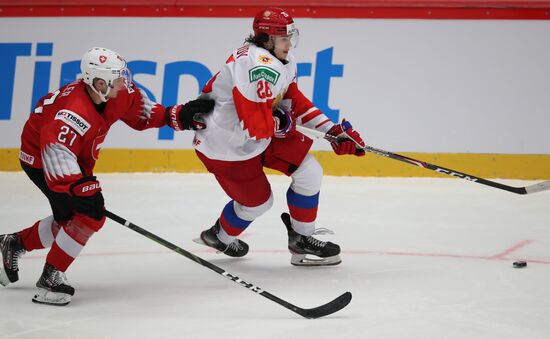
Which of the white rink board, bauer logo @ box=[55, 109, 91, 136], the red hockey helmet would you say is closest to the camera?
bauer logo @ box=[55, 109, 91, 136]

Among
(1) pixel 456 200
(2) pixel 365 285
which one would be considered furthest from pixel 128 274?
(1) pixel 456 200

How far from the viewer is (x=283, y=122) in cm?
398

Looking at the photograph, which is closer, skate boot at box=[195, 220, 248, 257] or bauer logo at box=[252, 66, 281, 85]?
bauer logo at box=[252, 66, 281, 85]

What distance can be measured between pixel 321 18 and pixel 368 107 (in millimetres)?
666

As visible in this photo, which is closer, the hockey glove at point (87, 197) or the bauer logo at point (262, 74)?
the hockey glove at point (87, 197)

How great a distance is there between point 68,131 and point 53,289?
59 centimetres

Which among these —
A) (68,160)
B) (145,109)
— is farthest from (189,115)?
(68,160)

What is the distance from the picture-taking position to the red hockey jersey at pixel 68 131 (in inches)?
132

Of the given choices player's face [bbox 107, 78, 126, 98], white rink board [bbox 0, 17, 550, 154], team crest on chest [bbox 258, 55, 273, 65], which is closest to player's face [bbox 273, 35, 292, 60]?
team crest on chest [bbox 258, 55, 273, 65]

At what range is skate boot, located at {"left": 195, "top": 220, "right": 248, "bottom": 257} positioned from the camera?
4.25 m

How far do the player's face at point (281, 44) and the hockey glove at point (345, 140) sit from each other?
1.48ft

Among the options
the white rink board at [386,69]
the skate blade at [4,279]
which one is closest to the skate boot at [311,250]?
the skate blade at [4,279]

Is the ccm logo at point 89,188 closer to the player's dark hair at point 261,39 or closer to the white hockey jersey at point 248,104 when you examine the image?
the white hockey jersey at point 248,104

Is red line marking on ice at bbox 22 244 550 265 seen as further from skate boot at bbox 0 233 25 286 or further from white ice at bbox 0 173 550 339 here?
skate boot at bbox 0 233 25 286
